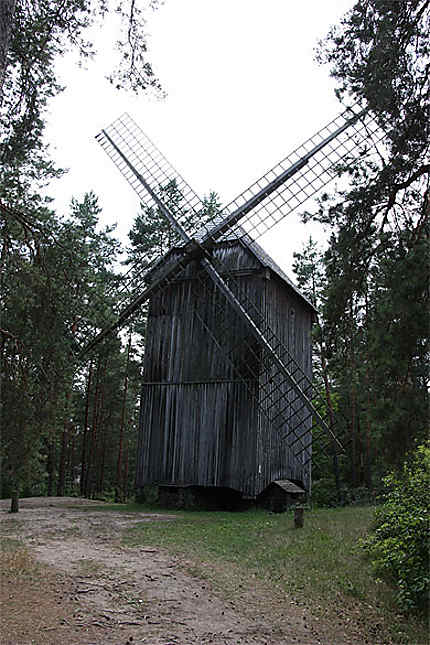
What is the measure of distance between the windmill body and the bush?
25.6 feet

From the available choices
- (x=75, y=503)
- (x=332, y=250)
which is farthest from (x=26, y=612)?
(x=75, y=503)

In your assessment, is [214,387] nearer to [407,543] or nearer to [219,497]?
[219,497]

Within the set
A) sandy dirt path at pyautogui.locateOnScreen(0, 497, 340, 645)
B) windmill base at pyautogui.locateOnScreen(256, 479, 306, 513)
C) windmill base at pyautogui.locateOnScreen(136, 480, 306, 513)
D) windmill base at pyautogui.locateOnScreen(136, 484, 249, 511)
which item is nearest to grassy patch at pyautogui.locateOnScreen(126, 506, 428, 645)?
Result: sandy dirt path at pyautogui.locateOnScreen(0, 497, 340, 645)

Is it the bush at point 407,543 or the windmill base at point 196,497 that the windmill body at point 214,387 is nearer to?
the windmill base at point 196,497

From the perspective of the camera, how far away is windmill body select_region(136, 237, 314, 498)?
55.6ft

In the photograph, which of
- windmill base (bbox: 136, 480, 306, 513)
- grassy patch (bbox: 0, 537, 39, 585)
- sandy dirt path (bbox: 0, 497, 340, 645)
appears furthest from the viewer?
windmill base (bbox: 136, 480, 306, 513)

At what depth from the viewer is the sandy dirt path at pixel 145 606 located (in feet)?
19.2

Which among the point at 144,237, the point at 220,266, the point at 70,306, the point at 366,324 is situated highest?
the point at 144,237

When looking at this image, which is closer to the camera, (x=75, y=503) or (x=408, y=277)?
(x=408, y=277)

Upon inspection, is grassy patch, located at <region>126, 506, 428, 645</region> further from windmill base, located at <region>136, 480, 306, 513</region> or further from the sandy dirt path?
windmill base, located at <region>136, 480, 306, 513</region>

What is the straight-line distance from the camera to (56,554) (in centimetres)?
943

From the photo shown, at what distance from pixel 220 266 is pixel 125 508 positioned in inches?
316

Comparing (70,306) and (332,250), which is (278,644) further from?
(70,306)

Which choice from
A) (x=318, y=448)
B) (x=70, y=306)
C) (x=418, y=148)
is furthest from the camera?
(x=318, y=448)
